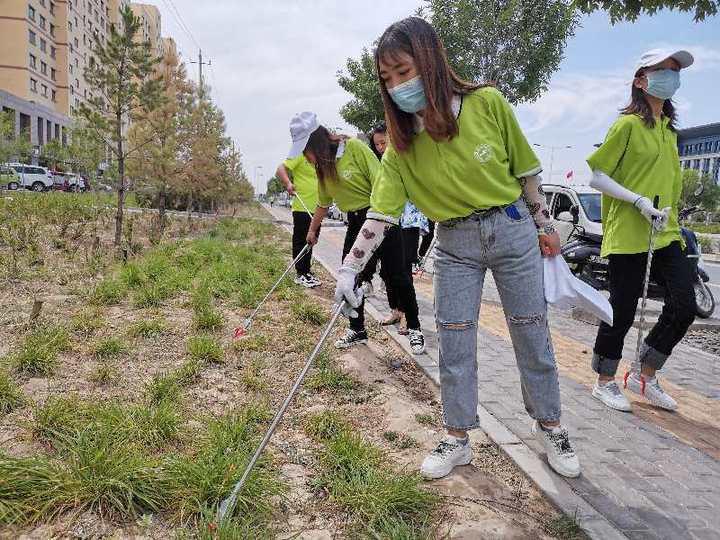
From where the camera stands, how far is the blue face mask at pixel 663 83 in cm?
300

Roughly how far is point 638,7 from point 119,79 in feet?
23.9

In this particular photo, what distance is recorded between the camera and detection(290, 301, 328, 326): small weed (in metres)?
5.12

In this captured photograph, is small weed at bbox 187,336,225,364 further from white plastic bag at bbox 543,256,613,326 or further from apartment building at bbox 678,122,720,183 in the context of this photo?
apartment building at bbox 678,122,720,183

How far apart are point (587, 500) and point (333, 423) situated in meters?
1.21

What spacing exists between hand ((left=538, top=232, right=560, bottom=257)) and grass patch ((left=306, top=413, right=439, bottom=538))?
1.10 m

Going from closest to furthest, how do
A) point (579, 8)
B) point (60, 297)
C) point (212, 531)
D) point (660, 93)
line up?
point (212, 531) < point (660, 93) < point (579, 8) < point (60, 297)

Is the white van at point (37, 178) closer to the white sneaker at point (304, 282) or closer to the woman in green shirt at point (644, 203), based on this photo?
the white sneaker at point (304, 282)

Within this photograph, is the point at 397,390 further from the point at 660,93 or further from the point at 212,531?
the point at 660,93

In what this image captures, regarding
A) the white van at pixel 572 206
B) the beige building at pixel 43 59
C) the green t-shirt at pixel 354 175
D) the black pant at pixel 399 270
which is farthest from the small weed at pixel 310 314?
the beige building at pixel 43 59

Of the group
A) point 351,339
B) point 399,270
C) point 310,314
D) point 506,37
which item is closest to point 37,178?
point 506,37

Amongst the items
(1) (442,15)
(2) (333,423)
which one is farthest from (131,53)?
(1) (442,15)

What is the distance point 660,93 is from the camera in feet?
9.97

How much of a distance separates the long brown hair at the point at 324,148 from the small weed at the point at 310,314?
1.42m

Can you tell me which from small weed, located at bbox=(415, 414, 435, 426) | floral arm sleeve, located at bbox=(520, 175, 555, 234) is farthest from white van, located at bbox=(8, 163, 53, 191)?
floral arm sleeve, located at bbox=(520, 175, 555, 234)
